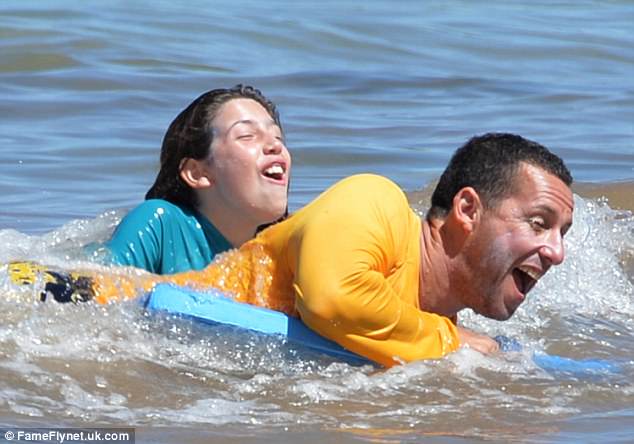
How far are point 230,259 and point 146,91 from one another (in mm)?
7195

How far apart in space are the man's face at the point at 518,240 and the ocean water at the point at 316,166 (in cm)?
29

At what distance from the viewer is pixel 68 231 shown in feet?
22.9

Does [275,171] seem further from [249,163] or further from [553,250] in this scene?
[553,250]

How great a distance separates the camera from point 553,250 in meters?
4.90

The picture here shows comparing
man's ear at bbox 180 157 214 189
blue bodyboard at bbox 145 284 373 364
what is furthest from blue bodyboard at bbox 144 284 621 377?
man's ear at bbox 180 157 214 189

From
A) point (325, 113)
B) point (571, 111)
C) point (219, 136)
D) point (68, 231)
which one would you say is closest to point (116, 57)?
point (325, 113)

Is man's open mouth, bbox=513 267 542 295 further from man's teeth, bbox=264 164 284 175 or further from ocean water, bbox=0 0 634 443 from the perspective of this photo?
man's teeth, bbox=264 164 284 175

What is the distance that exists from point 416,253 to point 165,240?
1105 mm

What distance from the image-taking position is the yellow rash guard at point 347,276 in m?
4.73

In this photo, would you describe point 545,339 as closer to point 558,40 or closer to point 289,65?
point 289,65

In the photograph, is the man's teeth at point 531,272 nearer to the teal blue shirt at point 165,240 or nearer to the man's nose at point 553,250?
the man's nose at point 553,250

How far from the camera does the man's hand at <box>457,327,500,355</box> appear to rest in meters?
5.25

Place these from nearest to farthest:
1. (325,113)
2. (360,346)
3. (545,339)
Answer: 1. (360,346)
2. (545,339)
3. (325,113)

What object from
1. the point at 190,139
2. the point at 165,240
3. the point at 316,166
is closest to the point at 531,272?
the point at 165,240
